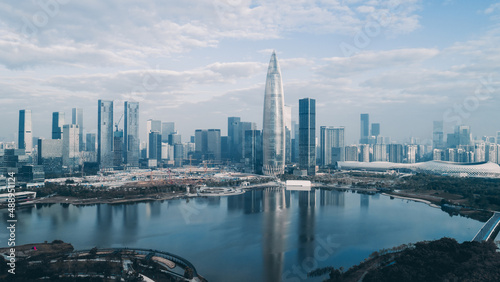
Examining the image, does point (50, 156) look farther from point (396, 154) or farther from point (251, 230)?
point (396, 154)

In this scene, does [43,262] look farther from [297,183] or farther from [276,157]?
[276,157]

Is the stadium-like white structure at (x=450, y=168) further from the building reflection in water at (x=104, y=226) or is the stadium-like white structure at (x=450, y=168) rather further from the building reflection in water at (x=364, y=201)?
the building reflection in water at (x=104, y=226)

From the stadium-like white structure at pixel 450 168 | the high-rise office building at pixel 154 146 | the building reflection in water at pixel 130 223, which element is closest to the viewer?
the building reflection in water at pixel 130 223

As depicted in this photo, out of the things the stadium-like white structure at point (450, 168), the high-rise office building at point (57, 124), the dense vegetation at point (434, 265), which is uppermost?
the high-rise office building at point (57, 124)

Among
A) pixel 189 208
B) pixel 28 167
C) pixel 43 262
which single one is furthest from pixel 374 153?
pixel 43 262

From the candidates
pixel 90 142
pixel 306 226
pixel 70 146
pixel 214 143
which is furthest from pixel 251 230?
pixel 90 142

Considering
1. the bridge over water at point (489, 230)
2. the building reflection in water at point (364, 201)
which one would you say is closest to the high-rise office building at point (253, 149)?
the building reflection in water at point (364, 201)

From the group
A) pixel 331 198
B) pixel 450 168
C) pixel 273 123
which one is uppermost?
pixel 273 123
